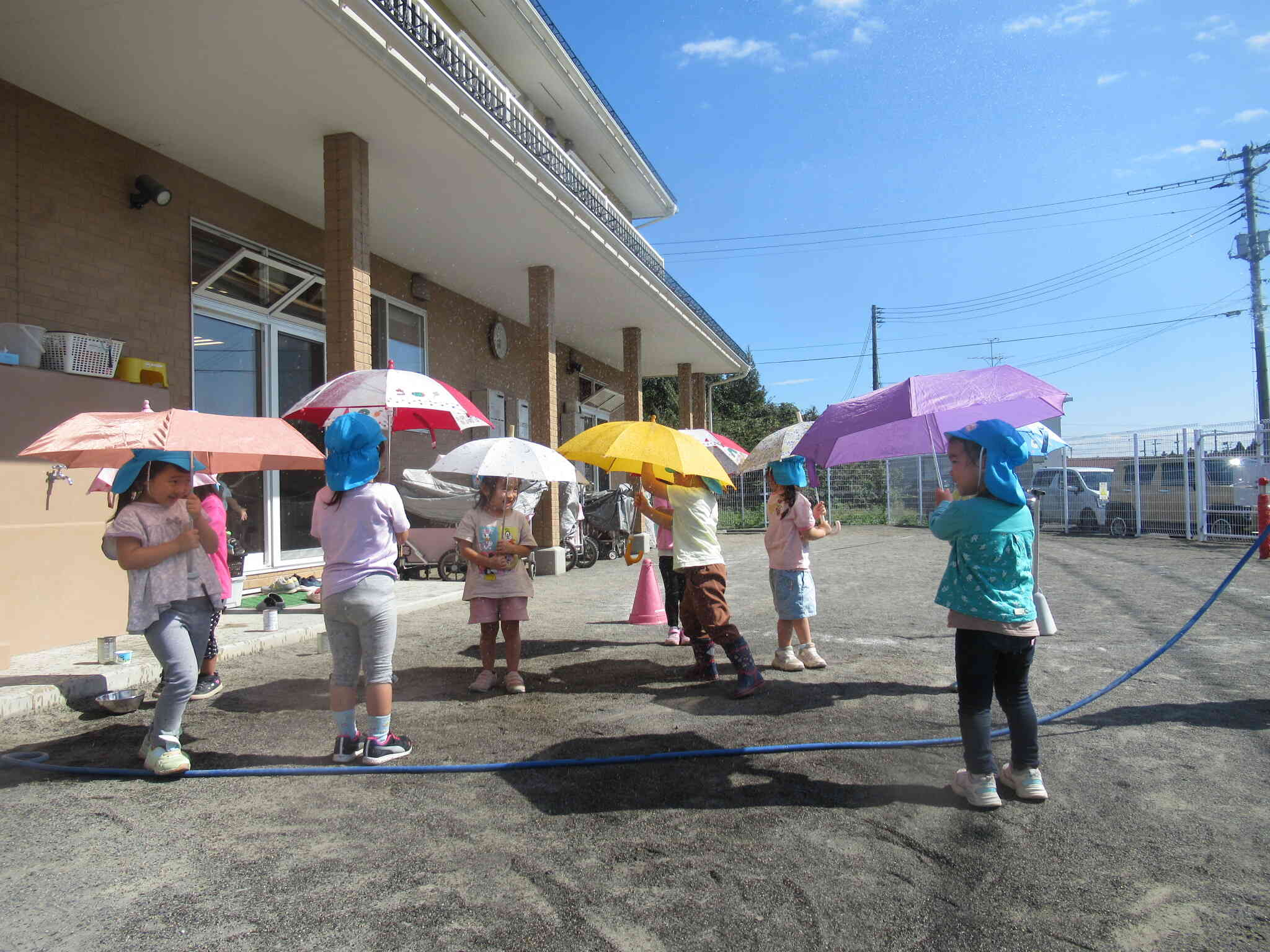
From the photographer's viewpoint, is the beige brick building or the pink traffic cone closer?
the beige brick building

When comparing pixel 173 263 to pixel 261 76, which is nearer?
pixel 261 76

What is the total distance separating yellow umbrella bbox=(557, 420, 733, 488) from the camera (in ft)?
16.9

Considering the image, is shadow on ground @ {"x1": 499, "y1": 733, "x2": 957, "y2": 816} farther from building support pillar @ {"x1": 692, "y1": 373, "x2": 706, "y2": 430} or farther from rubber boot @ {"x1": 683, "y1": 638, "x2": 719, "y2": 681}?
building support pillar @ {"x1": 692, "y1": 373, "x2": 706, "y2": 430}

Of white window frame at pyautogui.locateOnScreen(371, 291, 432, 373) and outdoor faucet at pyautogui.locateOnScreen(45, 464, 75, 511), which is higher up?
white window frame at pyautogui.locateOnScreen(371, 291, 432, 373)

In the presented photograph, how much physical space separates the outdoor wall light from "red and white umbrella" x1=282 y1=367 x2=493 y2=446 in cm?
378

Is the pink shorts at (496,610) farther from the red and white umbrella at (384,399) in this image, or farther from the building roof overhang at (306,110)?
the building roof overhang at (306,110)

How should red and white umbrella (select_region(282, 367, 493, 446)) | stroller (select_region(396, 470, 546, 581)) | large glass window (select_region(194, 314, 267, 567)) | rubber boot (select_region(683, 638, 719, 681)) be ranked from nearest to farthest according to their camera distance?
1. red and white umbrella (select_region(282, 367, 493, 446))
2. rubber boot (select_region(683, 638, 719, 681))
3. large glass window (select_region(194, 314, 267, 567))
4. stroller (select_region(396, 470, 546, 581))

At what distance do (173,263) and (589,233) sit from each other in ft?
17.7

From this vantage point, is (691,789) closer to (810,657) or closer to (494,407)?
(810,657)

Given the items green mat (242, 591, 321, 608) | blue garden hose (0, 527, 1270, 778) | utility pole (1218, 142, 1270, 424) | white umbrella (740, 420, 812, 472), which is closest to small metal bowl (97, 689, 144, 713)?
blue garden hose (0, 527, 1270, 778)

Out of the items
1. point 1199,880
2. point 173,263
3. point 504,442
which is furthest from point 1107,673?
point 173,263

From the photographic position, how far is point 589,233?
11531 millimetres

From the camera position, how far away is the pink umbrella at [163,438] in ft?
12.1

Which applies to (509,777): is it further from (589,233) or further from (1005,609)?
(589,233)
